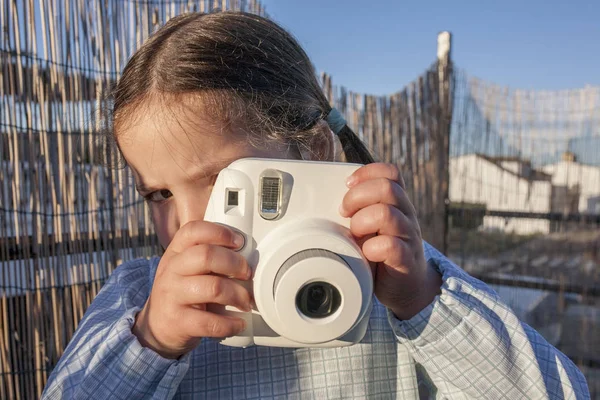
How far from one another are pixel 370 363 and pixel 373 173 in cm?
36

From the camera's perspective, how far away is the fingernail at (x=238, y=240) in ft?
1.76

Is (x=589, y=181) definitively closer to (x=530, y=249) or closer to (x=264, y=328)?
(x=530, y=249)

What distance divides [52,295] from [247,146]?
39.9 inches

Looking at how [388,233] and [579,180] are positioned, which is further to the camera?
[579,180]

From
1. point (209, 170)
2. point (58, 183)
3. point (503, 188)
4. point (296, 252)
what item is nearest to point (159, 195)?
point (209, 170)

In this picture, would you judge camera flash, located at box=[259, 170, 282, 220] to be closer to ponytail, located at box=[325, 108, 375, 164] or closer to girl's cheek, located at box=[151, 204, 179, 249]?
girl's cheek, located at box=[151, 204, 179, 249]

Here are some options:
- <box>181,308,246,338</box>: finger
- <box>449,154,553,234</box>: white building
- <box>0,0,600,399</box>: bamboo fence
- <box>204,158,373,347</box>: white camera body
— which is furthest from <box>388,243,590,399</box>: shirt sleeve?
<box>449,154,553,234</box>: white building

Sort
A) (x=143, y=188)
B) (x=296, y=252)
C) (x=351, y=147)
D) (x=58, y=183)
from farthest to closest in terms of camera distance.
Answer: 1. (x=58, y=183)
2. (x=351, y=147)
3. (x=143, y=188)
4. (x=296, y=252)

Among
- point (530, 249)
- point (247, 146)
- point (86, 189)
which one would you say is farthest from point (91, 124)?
point (530, 249)

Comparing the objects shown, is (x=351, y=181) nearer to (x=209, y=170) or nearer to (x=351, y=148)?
(x=209, y=170)

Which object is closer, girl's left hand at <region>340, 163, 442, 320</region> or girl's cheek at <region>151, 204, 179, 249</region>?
girl's left hand at <region>340, 163, 442, 320</region>

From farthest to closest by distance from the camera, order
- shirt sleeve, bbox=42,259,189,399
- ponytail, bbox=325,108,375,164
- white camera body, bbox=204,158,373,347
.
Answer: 1. ponytail, bbox=325,108,375,164
2. shirt sleeve, bbox=42,259,189,399
3. white camera body, bbox=204,158,373,347

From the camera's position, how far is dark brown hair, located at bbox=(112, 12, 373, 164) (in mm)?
733

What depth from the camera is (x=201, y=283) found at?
1.76 ft
